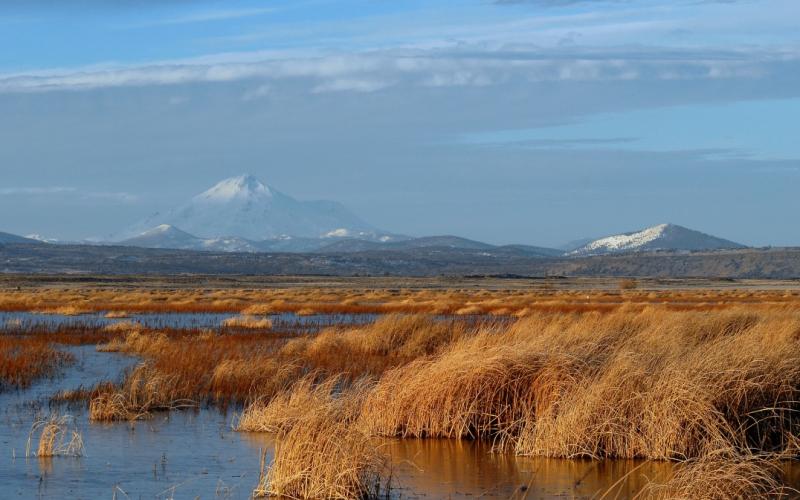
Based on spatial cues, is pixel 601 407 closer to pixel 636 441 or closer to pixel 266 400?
pixel 636 441

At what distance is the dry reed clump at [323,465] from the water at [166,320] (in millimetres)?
23975

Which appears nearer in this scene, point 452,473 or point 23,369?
point 452,473

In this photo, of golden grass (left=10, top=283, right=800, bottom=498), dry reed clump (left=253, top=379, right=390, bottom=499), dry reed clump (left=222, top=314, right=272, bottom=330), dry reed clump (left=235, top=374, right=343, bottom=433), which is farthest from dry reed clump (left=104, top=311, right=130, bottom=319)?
dry reed clump (left=253, top=379, right=390, bottom=499)

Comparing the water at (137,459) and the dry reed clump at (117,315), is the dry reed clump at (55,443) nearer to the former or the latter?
the water at (137,459)

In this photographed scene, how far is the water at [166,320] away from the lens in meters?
37.5

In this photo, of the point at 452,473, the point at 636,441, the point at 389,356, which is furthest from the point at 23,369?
the point at 636,441

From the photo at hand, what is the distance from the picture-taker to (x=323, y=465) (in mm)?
12836

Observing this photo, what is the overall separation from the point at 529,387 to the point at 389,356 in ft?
36.3

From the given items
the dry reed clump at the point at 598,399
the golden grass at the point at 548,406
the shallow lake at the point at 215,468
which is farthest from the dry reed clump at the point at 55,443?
the dry reed clump at the point at 598,399

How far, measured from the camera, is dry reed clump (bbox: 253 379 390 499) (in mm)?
12773

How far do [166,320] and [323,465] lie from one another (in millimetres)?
31100

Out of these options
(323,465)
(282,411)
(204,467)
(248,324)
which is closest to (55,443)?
(204,467)

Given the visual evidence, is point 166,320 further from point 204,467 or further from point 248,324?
point 204,467

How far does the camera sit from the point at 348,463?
42.1 ft
